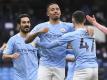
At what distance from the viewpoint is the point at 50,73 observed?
371 inches

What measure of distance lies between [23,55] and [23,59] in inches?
2.9

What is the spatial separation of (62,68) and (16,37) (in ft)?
3.35

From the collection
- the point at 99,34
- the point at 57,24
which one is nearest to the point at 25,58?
the point at 57,24

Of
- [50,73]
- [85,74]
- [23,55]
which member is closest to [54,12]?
[23,55]

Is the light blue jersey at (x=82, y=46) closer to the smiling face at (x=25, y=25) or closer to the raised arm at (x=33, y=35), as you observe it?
the raised arm at (x=33, y=35)

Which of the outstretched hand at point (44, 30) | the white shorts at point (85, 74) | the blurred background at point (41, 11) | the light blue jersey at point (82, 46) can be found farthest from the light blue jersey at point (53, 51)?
the blurred background at point (41, 11)

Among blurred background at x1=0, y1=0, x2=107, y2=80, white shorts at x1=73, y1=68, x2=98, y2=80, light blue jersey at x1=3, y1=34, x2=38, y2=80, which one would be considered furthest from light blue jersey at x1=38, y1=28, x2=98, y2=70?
blurred background at x1=0, y1=0, x2=107, y2=80

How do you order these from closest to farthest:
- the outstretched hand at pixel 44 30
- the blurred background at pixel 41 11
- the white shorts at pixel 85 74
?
1. the white shorts at pixel 85 74
2. the outstretched hand at pixel 44 30
3. the blurred background at pixel 41 11

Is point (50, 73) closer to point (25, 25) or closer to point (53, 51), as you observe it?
point (53, 51)

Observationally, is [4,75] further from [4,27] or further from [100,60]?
[4,27]

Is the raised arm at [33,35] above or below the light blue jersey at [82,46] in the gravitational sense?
above

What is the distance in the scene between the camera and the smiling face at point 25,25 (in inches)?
372

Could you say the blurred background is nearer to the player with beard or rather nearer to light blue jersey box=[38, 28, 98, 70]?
the player with beard

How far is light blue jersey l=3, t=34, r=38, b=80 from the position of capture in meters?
9.43
